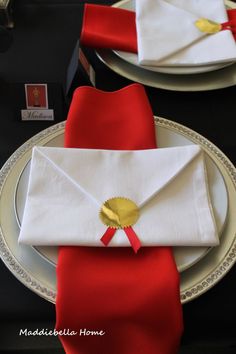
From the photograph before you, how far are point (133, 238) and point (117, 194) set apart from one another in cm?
8

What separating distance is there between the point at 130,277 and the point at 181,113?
0.40 metres

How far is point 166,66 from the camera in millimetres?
841

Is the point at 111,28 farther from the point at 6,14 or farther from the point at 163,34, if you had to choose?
the point at 6,14

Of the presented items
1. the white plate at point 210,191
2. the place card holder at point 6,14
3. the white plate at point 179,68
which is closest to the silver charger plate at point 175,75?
the white plate at point 179,68

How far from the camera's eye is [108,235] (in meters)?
0.56

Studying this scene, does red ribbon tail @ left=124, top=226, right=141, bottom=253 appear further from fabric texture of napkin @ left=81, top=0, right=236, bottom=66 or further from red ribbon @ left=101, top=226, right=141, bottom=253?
fabric texture of napkin @ left=81, top=0, right=236, bottom=66

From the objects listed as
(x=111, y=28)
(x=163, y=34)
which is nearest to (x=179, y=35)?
(x=163, y=34)

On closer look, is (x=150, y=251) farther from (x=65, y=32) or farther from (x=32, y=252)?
(x=65, y=32)

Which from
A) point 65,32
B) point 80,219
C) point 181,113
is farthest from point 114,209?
point 65,32

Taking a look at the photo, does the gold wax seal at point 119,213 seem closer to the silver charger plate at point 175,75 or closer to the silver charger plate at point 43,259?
the silver charger plate at point 43,259

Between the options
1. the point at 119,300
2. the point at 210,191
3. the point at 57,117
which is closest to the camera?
the point at 119,300

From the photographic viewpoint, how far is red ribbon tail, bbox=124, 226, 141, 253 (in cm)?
56

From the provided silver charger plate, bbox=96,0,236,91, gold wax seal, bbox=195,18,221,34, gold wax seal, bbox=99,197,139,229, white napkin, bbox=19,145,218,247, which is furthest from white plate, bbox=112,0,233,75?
gold wax seal, bbox=99,197,139,229

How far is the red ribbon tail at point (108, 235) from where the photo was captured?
558mm
